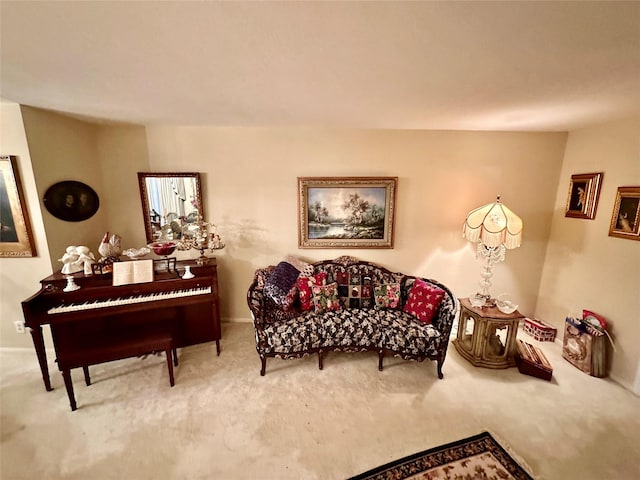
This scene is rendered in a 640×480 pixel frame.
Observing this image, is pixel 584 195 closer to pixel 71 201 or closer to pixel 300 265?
pixel 300 265

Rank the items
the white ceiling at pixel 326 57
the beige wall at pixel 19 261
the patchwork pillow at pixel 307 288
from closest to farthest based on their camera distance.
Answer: the white ceiling at pixel 326 57 < the beige wall at pixel 19 261 < the patchwork pillow at pixel 307 288

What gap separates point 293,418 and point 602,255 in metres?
3.31

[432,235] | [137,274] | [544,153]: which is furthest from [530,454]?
[137,274]

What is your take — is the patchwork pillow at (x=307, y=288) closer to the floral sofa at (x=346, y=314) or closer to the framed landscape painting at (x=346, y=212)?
the floral sofa at (x=346, y=314)

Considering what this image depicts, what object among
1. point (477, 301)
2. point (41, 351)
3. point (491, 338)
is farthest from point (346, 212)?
point (41, 351)

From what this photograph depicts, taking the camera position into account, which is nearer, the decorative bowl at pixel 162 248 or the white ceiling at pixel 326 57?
the white ceiling at pixel 326 57

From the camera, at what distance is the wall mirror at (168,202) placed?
2.86m

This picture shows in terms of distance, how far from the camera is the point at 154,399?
207 cm

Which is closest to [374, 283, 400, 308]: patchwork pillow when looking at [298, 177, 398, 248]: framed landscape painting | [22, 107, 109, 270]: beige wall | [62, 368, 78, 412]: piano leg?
[298, 177, 398, 248]: framed landscape painting

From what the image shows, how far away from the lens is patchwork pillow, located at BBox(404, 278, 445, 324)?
2443 mm

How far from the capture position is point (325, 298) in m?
2.61

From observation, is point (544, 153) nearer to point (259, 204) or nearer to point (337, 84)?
point (337, 84)

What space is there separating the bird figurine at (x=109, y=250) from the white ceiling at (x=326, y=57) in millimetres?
1190

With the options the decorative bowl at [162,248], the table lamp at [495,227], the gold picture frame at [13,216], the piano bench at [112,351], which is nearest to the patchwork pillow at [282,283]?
the piano bench at [112,351]
